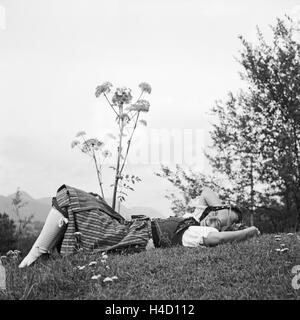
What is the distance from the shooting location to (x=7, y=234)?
11.0 meters

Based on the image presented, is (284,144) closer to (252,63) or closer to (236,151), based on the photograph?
(236,151)

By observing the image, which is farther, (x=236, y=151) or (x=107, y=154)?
(x=236, y=151)

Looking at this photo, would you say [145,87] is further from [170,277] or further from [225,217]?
[170,277]

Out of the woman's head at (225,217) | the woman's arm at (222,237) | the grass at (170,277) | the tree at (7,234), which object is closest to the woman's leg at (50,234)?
the grass at (170,277)

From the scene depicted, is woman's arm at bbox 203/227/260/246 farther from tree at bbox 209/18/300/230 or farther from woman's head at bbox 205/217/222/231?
tree at bbox 209/18/300/230

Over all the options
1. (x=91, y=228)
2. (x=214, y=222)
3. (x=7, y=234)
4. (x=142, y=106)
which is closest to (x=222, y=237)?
(x=214, y=222)

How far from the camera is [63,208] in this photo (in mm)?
5309

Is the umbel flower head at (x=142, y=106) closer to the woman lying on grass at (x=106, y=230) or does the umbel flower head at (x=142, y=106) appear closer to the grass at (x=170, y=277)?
the woman lying on grass at (x=106, y=230)

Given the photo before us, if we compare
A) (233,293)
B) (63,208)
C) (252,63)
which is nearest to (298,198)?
(252,63)

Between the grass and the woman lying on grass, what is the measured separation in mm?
470

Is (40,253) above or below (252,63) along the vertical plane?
below

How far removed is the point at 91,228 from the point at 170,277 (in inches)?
67.3

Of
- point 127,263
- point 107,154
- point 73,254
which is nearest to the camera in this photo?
point 127,263

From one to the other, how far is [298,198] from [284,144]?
1205mm
